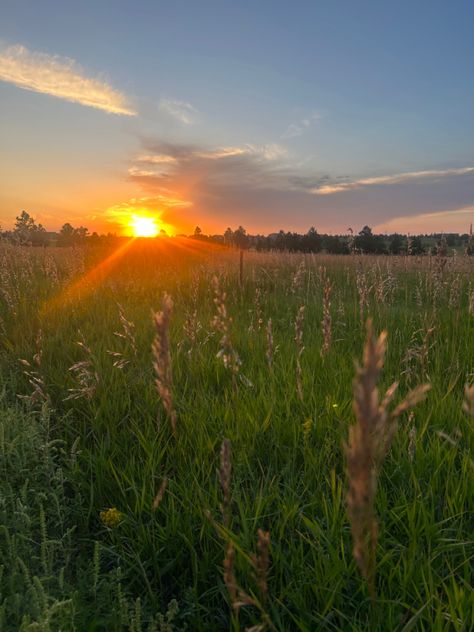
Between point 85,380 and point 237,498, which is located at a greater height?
point 85,380

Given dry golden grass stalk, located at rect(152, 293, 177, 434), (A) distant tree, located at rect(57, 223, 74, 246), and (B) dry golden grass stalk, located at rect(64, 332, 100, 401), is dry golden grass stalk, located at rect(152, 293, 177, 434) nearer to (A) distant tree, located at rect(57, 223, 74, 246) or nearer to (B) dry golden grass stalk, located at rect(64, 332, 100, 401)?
(B) dry golden grass stalk, located at rect(64, 332, 100, 401)

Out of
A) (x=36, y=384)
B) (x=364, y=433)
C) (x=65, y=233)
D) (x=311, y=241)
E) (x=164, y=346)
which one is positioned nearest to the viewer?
(x=364, y=433)

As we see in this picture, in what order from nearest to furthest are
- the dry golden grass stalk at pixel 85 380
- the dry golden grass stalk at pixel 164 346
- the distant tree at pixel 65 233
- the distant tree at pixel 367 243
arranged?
the dry golden grass stalk at pixel 164 346, the dry golden grass stalk at pixel 85 380, the distant tree at pixel 367 243, the distant tree at pixel 65 233

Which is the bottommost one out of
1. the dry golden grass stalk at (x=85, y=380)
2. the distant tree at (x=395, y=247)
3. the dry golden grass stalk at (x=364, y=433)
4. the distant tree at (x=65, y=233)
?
the dry golden grass stalk at (x=85, y=380)

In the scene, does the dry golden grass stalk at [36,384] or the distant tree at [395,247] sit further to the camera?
the distant tree at [395,247]

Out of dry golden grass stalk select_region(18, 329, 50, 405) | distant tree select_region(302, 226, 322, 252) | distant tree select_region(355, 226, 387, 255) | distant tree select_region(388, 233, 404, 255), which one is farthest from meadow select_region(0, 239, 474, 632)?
distant tree select_region(302, 226, 322, 252)

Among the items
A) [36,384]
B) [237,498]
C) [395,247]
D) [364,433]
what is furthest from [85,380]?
[395,247]

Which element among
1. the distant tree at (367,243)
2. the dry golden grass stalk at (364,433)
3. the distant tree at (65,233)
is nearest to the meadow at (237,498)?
the dry golden grass stalk at (364,433)

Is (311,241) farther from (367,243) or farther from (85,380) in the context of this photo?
(85,380)

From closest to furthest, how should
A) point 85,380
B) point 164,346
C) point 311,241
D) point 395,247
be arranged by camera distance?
point 164,346 → point 85,380 → point 395,247 → point 311,241

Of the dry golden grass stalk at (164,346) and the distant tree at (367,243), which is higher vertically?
the distant tree at (367,243)

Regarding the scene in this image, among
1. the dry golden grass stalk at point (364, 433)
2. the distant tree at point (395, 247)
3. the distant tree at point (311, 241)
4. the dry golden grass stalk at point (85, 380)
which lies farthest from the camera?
the distant tree at point (311, 241)

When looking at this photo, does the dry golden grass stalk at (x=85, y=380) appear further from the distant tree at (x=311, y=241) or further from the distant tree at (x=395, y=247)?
the distant tree at (x=311, y=241)

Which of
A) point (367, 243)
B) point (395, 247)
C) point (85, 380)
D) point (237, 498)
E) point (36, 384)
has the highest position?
point (367, 243)
